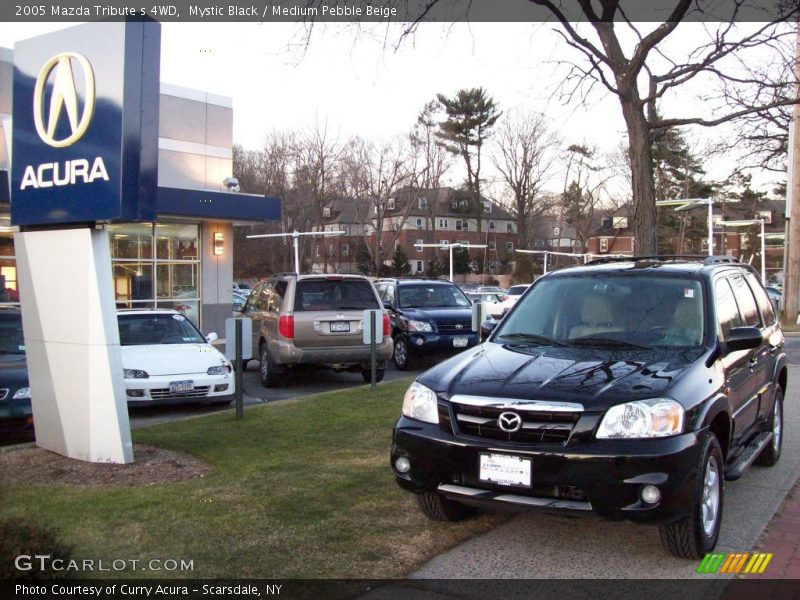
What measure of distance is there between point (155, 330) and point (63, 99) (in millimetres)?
5563

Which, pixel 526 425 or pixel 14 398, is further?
pixel 14 398

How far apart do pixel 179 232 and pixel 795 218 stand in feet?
68.0

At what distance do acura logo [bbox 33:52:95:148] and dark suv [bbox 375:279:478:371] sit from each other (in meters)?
9.08

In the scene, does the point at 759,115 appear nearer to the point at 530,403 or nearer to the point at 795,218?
the point at 530,403

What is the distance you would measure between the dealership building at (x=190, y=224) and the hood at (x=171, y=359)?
775cm

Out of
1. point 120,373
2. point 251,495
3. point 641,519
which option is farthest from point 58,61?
point 641,519

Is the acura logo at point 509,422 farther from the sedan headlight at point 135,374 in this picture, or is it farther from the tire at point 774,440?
the sedan headlight at point 135,374

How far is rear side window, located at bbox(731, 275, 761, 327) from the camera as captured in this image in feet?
20.8

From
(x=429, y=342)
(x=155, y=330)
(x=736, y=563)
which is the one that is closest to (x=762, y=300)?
(x=736, y=563)

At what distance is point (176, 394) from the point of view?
32.8 feet

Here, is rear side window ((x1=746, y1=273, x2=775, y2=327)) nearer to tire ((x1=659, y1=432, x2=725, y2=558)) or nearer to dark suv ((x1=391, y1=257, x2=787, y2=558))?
dark suv ((x1=391, y1=257, x2=787, y2=558))

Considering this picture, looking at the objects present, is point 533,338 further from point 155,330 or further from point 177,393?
point 155,330

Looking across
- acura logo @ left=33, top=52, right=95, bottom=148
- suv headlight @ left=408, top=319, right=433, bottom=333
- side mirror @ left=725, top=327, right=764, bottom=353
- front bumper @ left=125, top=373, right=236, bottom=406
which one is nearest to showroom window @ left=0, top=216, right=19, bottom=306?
front bumper @ left=125, top=373, right=236, bottom=406

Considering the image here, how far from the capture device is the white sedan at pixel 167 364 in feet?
32.5
